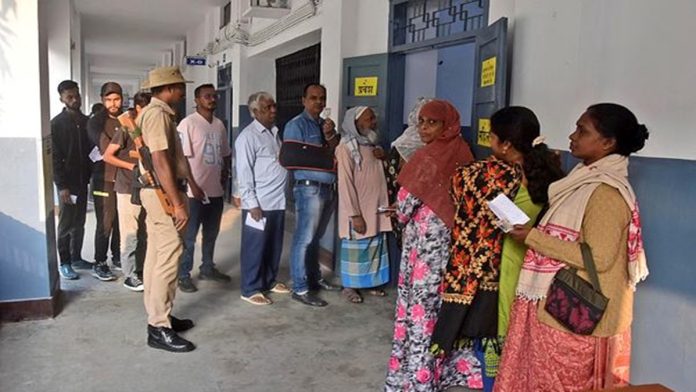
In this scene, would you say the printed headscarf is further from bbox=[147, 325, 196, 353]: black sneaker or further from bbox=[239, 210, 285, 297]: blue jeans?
bbox=[239, 210, 285, 297]: blue jeans

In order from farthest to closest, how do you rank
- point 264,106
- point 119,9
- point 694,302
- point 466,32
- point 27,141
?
point 119,9 < point 264,106 < point 466,32 < point 27,141 < point 694,302

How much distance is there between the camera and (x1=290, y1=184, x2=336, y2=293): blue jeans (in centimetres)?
377

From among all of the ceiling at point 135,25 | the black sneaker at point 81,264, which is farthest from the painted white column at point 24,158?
the ceiling at point 135,25

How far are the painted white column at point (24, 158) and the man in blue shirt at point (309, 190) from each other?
144cm

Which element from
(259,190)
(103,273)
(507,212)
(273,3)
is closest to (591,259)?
(507,212)

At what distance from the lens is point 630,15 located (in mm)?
2111

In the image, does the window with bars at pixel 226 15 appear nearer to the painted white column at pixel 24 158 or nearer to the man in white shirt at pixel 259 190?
the man in white shirt at pixel 259 190

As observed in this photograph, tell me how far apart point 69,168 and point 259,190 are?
1.53m

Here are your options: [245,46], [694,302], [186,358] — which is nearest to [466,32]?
[694,302]

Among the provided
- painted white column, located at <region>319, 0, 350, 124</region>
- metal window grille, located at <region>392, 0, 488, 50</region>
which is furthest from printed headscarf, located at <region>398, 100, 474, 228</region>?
painted white column, located at <region>319, 0, 350, 124</region>

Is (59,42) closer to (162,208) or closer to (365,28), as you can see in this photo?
(365,28)

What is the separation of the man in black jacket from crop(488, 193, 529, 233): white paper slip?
3366mm

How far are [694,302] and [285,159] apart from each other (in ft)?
8.09

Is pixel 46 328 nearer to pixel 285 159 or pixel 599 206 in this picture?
pixel 285 159
